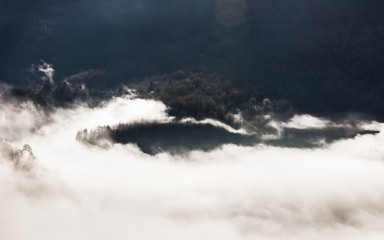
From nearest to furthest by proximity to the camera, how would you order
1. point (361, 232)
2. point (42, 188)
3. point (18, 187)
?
point (18, 187)
point (42, 188)
point (361, 232)

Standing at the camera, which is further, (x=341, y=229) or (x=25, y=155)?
(x=341, y=229)

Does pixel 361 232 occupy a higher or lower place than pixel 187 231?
higher

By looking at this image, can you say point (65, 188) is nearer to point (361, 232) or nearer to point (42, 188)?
point (42, 188)

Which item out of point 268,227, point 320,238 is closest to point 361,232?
point 320,238

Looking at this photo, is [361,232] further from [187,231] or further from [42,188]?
[42,188]

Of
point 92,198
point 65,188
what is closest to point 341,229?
point 92,198

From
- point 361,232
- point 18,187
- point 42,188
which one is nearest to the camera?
point 18,187

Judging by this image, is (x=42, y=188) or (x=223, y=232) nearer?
(x=42, y=188)

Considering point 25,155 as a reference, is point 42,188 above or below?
below

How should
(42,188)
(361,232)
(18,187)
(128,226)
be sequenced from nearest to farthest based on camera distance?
(18,187) < (42,188) < (128,226) < (361,232)
